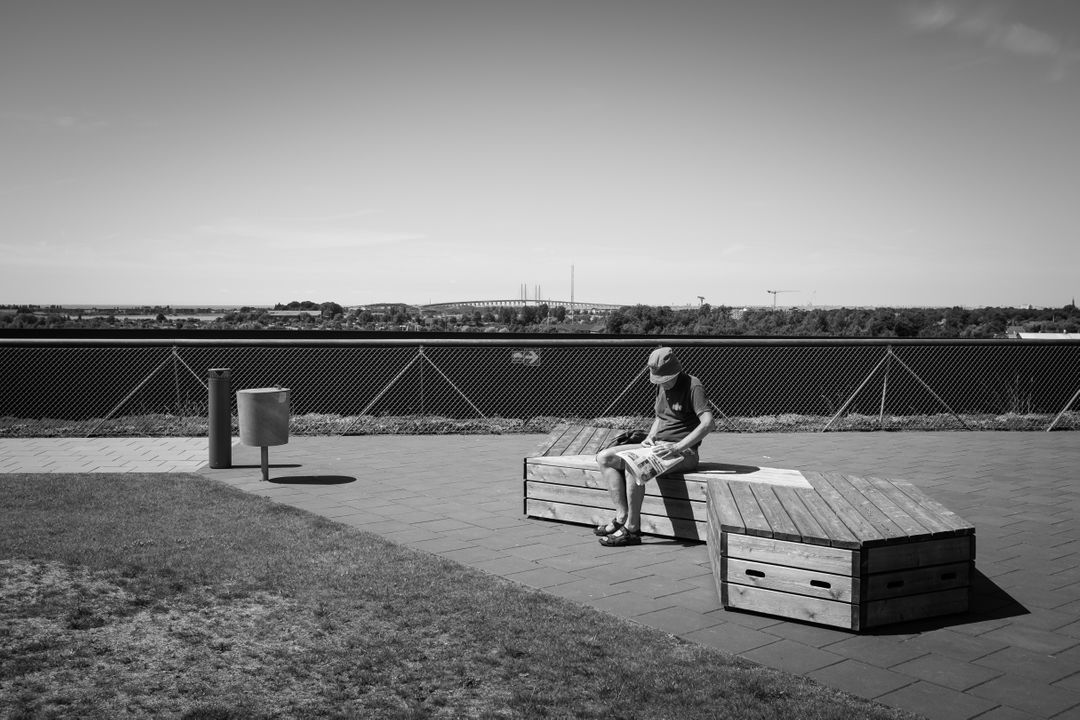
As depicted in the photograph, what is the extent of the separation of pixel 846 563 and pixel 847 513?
674mm

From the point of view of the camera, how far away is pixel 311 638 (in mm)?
4688

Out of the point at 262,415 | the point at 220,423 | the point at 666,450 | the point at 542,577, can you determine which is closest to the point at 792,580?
the point at 542,577

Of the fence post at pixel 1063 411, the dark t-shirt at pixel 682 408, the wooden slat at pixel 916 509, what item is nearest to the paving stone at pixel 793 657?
the wooden slat at pixel 916 509

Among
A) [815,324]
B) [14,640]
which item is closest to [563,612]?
[14,640]

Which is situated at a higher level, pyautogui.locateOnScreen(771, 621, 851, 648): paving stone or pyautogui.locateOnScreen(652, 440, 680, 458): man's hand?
pyautogui.locateOnScreen(652, 440, 680, 458): man's hand

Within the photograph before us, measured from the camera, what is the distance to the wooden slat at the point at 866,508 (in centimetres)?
501

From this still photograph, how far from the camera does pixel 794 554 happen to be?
16.7ft

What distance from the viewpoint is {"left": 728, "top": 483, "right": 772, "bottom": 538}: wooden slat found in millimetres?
5168

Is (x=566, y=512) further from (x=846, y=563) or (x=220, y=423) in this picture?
(x=220, y=423)

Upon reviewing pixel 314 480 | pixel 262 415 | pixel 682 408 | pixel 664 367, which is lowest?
pixel 314 480

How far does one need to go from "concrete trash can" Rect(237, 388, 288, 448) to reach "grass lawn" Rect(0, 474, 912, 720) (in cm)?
250

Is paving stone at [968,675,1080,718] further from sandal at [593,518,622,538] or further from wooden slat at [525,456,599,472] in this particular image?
wooden slat at [525,456,599,472]

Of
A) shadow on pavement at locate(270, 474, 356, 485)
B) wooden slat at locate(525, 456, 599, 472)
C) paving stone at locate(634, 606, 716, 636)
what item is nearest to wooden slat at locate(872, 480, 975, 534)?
paving stone at locate(634, 606, 716, 636)

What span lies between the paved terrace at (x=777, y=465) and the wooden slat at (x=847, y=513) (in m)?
0.56
